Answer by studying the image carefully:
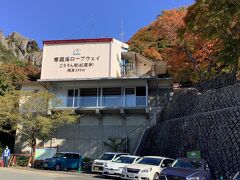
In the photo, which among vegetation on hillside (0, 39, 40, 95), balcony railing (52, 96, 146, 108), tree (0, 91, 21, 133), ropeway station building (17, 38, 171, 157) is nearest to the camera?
tree (0, 91, 21, 133)

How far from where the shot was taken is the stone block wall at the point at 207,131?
18797 mm

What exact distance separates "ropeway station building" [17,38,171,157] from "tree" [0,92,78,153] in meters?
1.34

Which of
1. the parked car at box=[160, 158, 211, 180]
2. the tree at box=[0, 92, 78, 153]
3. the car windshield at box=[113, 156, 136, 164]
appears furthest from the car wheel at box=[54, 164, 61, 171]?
the parked car at box=[160, 158, 211, 180]

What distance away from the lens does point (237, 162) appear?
17641 mm

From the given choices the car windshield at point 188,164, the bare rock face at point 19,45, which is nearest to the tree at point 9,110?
the car windshield at point 188,164

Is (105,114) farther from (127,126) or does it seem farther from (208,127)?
(208,127)

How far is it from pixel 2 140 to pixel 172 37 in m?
22.3

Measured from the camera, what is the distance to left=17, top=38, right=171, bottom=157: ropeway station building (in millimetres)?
37438

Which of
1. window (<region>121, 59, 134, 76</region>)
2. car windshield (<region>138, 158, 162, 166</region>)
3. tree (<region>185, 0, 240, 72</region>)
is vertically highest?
window (<region>121, 59, 134, 76</region>)

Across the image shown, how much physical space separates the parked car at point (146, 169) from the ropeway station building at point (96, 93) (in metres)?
15.7

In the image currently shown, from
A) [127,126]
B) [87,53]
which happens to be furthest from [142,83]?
[87,53]

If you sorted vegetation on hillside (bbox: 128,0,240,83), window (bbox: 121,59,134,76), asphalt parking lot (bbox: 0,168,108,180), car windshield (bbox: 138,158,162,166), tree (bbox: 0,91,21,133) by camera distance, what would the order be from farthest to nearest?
window (bbox: 121,59,134,76) < tree (bbox: 0,91,21,133) < vegetation on hillside (bbox: 128,0,240,83) < car windshield (bbox: 138,158,162,166) < asphalt parking lot (bbox: 0,168,108,180)

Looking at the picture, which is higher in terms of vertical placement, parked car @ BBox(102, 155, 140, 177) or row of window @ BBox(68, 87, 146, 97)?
row of window @ BBox(68, 87, 146, 97)

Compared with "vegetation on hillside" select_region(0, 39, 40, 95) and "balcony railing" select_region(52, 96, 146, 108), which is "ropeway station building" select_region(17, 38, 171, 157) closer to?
"balcony railing" select_region(52, 96, 146, 108)
